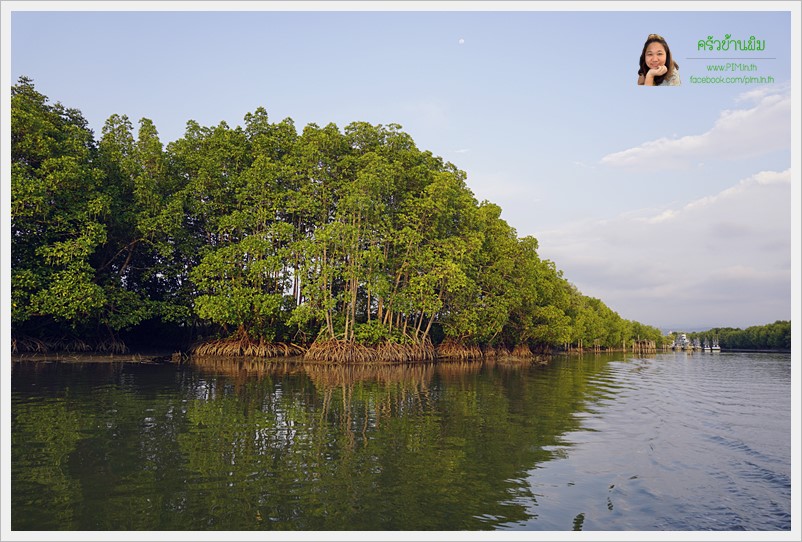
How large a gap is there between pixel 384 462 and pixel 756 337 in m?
179

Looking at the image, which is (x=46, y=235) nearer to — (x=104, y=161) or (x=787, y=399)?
(x=104, y=161)

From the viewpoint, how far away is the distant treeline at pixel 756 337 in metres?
140

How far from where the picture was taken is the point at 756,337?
153 metres

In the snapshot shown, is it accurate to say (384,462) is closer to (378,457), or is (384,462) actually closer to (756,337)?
(378,457)

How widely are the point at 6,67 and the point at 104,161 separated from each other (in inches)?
1062

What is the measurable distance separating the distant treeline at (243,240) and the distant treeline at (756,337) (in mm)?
133644

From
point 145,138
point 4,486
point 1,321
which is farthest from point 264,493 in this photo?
point 145,138

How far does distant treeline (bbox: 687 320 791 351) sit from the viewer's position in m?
140

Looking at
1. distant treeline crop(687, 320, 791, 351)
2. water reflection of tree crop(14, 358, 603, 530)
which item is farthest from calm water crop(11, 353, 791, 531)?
distant treeline crop(687, 320, 791, 351)

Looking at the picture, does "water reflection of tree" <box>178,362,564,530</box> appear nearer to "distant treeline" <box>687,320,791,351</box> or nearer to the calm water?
the calm water

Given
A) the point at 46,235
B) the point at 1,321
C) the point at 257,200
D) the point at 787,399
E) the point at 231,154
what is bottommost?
the point at 787,399

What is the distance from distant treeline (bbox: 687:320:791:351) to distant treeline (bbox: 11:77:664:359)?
133644mm

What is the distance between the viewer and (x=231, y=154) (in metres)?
40.4

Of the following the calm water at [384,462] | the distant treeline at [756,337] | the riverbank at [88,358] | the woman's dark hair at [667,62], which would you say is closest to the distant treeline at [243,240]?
the riverbank at [88,358]
